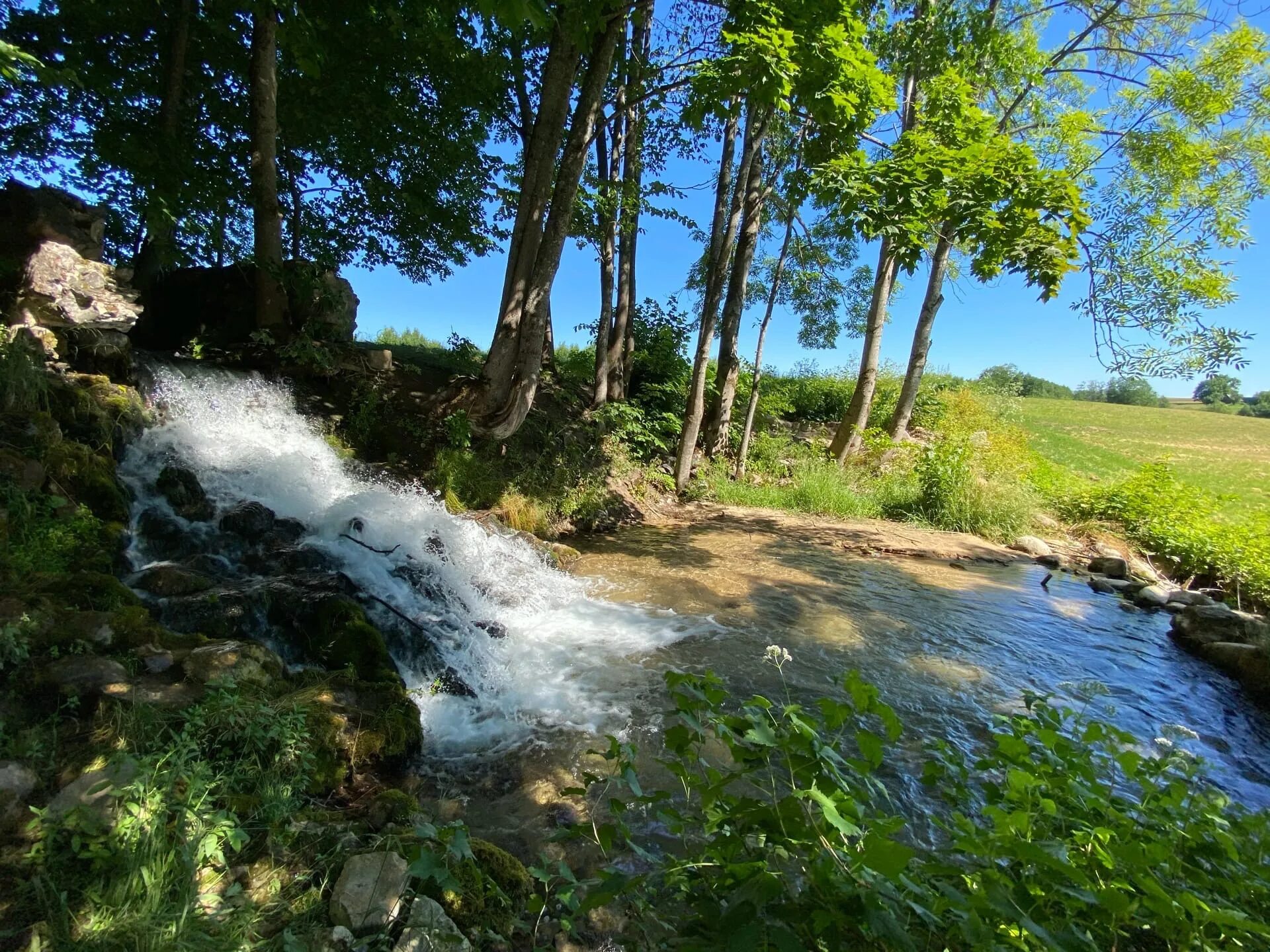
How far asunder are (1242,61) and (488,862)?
1494cm

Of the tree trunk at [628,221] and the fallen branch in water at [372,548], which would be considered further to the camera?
the tree trunk at [628,221]

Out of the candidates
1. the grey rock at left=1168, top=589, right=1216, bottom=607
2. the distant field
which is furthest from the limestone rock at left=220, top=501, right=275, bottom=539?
the distant field

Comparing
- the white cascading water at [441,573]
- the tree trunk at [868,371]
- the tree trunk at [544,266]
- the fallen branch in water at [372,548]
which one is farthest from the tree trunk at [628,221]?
the fallen branch in water at [372,548]

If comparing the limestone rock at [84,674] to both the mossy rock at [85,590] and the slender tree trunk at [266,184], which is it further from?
the slender tree trunk at [266,184]

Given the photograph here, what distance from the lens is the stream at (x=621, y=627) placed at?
11.9 feet

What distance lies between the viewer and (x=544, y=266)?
7379 millimetres

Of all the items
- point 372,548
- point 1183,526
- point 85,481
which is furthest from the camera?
point 1183,526

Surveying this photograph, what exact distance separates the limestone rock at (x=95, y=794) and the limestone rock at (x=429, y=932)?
104 cm

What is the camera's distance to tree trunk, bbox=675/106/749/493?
11.0m

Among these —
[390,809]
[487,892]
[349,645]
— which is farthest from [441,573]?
[487,892]

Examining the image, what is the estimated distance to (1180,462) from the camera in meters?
16.1

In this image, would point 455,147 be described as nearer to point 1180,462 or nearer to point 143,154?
point 143,154

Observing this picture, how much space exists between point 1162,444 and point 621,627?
78.4 feet

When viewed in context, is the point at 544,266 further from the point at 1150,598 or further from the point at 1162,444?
the point at 1162,444
